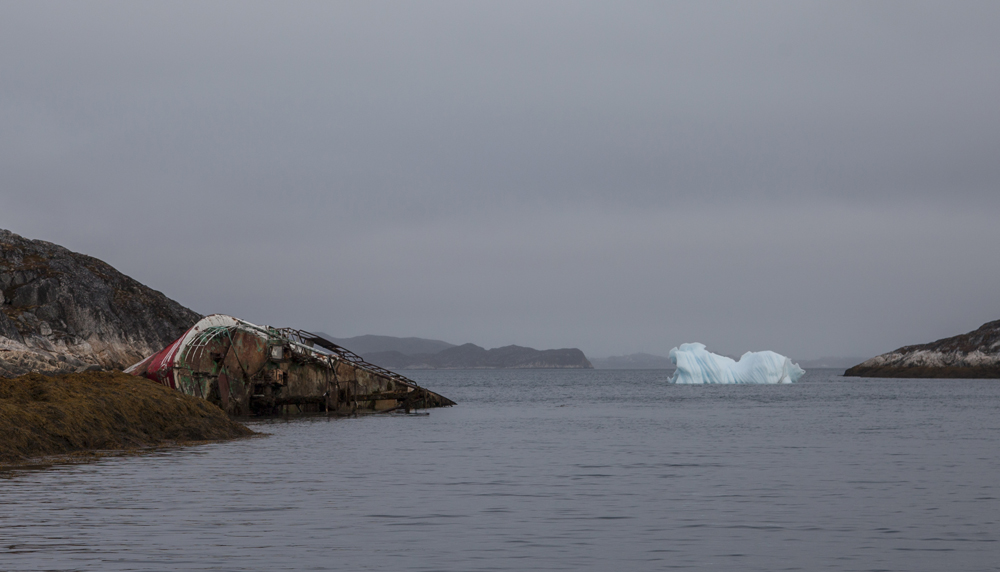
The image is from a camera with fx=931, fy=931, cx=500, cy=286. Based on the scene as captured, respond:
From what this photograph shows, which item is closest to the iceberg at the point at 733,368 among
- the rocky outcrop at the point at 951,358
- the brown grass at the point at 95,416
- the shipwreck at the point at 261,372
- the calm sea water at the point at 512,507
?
the rocky outcrop at the point at 951,358

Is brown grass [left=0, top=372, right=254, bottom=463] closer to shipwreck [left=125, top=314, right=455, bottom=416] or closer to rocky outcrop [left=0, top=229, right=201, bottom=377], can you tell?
shipwreck [left=125, top=314, right=455, bottom=416]

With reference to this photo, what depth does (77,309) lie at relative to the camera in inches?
2499

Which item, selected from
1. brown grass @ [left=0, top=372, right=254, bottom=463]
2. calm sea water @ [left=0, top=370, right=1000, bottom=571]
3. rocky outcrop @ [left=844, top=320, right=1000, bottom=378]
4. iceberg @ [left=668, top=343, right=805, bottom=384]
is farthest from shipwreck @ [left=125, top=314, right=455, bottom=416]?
rocky outcrop @ [left=844, top=320, right=1000, bottom=378]

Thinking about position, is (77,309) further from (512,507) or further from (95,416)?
(512,507)

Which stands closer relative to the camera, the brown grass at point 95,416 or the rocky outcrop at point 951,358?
the brown grass at point 95,416

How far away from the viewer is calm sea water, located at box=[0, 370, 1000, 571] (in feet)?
37.4

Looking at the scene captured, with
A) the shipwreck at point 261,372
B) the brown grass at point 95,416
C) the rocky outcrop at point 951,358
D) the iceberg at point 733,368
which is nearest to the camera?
the brown grass at point 95,416

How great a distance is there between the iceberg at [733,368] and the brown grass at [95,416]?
242ft

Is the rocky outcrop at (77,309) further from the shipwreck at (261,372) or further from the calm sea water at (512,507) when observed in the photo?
the calm sea water at (512,507)

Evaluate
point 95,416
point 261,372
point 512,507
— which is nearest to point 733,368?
point 261,372

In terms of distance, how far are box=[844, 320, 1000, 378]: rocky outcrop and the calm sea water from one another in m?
125

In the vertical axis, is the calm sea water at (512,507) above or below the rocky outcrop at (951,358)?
below

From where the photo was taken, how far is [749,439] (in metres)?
32.2

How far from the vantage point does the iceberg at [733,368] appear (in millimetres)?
98438
